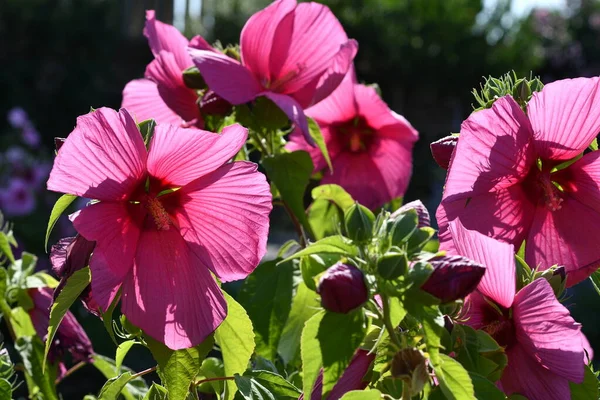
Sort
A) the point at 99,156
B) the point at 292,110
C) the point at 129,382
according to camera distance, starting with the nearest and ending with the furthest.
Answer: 1. the point at 99,156
2. the point at 292,110
3. the point at 129,382

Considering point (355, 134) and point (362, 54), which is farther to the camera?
point (362, 54)

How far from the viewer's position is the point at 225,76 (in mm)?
949

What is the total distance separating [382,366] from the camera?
2.32ft

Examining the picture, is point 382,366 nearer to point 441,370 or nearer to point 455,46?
point 441,370

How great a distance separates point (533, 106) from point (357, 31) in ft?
24.5

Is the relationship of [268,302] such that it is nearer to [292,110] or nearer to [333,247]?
[292,110]

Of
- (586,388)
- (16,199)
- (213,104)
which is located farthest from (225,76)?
(16,199)

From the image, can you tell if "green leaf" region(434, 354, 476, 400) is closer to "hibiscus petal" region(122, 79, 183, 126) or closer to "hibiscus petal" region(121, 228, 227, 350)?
"hibiscus petal" region(121, 228, 227, 350)

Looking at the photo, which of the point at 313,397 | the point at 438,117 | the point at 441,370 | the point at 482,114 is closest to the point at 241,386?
the point at 313,397

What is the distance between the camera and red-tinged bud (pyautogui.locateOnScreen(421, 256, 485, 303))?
0.61m

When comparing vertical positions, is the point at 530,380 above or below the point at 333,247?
below

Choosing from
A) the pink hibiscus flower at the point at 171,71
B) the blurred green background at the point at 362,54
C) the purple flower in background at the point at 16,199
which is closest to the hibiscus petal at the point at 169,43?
the pink hibiscus flower at the point at 171,71

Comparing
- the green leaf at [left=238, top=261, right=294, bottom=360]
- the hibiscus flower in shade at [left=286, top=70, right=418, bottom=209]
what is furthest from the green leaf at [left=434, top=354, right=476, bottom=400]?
the hibiscus flower in shade at [left=286, top=70, right=418, bottom=209]

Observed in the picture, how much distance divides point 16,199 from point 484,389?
4.02 m
